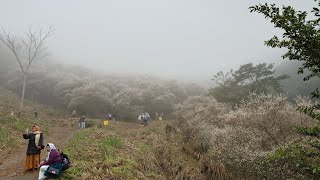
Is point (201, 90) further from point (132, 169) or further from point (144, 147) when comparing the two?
point (132, 169)

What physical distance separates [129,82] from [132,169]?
4901cm

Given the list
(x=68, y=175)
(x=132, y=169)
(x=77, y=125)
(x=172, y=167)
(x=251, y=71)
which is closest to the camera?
(x=68, y=175)

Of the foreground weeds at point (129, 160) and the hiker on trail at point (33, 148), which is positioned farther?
the hiker on trail at point (33, 148)

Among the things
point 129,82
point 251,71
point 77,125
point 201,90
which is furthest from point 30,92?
point 251,71

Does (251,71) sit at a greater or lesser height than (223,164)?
greater

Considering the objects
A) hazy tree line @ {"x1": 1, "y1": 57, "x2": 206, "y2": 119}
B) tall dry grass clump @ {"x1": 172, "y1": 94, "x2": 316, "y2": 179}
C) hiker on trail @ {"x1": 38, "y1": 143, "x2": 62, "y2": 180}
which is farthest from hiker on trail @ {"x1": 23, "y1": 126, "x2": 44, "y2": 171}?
hazy tree line @ {"x1": 1, "y1": 57, "x2": 206, "y2": 119}

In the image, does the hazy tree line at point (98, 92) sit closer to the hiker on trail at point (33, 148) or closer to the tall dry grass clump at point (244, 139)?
the tall dry grass clump at point (244, 139)

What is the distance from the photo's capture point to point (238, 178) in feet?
62.4

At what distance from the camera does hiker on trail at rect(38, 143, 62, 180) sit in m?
10.1

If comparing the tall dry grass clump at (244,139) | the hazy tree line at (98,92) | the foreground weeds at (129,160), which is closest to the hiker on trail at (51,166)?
the foreground weeds at (129,160)

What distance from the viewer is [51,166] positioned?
10.2m

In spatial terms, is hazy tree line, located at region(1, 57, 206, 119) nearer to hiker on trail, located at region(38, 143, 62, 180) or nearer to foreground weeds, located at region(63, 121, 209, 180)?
foreground weeds, located at region(63, 121, 209, 180)

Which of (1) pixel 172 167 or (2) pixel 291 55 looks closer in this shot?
(2) pixel 291 55

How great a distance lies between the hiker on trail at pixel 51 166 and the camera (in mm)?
10086
